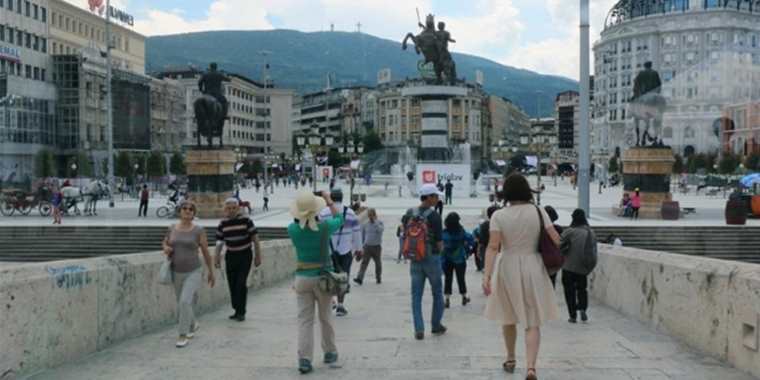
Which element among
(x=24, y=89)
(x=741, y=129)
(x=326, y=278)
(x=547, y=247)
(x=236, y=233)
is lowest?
(x=326, y=278)

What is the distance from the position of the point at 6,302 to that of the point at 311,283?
2560mm

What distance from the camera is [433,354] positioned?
750 cm

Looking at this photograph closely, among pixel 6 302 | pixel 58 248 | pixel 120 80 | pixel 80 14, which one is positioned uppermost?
pixel 80 14

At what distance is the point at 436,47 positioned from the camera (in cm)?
5034

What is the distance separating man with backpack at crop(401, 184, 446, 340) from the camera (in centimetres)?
812

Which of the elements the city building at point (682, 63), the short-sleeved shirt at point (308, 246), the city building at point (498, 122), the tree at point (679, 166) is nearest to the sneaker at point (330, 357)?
the short-sleeved shirt at point (308, 246)

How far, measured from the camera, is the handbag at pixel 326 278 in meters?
6.86

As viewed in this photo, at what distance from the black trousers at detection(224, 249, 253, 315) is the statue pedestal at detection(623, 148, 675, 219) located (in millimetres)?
24260

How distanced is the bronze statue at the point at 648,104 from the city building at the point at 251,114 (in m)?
80.8

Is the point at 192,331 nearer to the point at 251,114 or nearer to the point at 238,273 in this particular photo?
the point at 238,273

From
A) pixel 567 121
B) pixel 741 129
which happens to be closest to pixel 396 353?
pixel 741 129

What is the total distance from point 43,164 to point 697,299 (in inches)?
2444

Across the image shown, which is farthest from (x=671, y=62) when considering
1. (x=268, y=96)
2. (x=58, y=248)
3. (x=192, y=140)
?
(x=58, y=248)

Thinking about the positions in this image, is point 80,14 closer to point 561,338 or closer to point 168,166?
point 168,166
